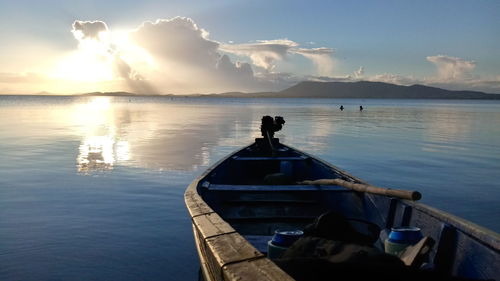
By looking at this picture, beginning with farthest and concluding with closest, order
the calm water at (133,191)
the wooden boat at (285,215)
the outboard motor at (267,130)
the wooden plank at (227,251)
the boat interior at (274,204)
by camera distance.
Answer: the outboard motor at (267,130) → the calm water at (133,191) → the boat interior at (274,204) → the wooden boat at (285,215) → the wooden plank at (227,251)

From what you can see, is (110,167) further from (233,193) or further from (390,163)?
(390,163)

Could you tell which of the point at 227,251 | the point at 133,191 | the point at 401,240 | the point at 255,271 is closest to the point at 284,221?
the point at 401,240

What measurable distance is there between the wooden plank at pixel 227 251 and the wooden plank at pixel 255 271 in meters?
0.10

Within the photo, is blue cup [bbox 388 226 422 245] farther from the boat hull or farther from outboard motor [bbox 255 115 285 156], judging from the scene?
outboard motor [bbox 255 115 285 156]

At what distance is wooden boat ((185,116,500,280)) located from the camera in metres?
3.45

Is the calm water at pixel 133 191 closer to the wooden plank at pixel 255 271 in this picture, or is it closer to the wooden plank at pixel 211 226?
the wooden plank at pixel 211 226

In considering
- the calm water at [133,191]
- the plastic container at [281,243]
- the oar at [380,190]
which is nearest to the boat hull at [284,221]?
the oar at [380,190]

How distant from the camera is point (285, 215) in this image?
8414 millimetres

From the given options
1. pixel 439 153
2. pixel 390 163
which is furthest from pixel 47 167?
pixel 439 153

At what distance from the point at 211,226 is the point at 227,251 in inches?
41.4

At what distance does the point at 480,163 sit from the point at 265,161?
15.4m

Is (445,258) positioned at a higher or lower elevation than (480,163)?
higher

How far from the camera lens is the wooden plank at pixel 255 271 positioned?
2672 millimetres

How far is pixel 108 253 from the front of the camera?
29.8 ft
